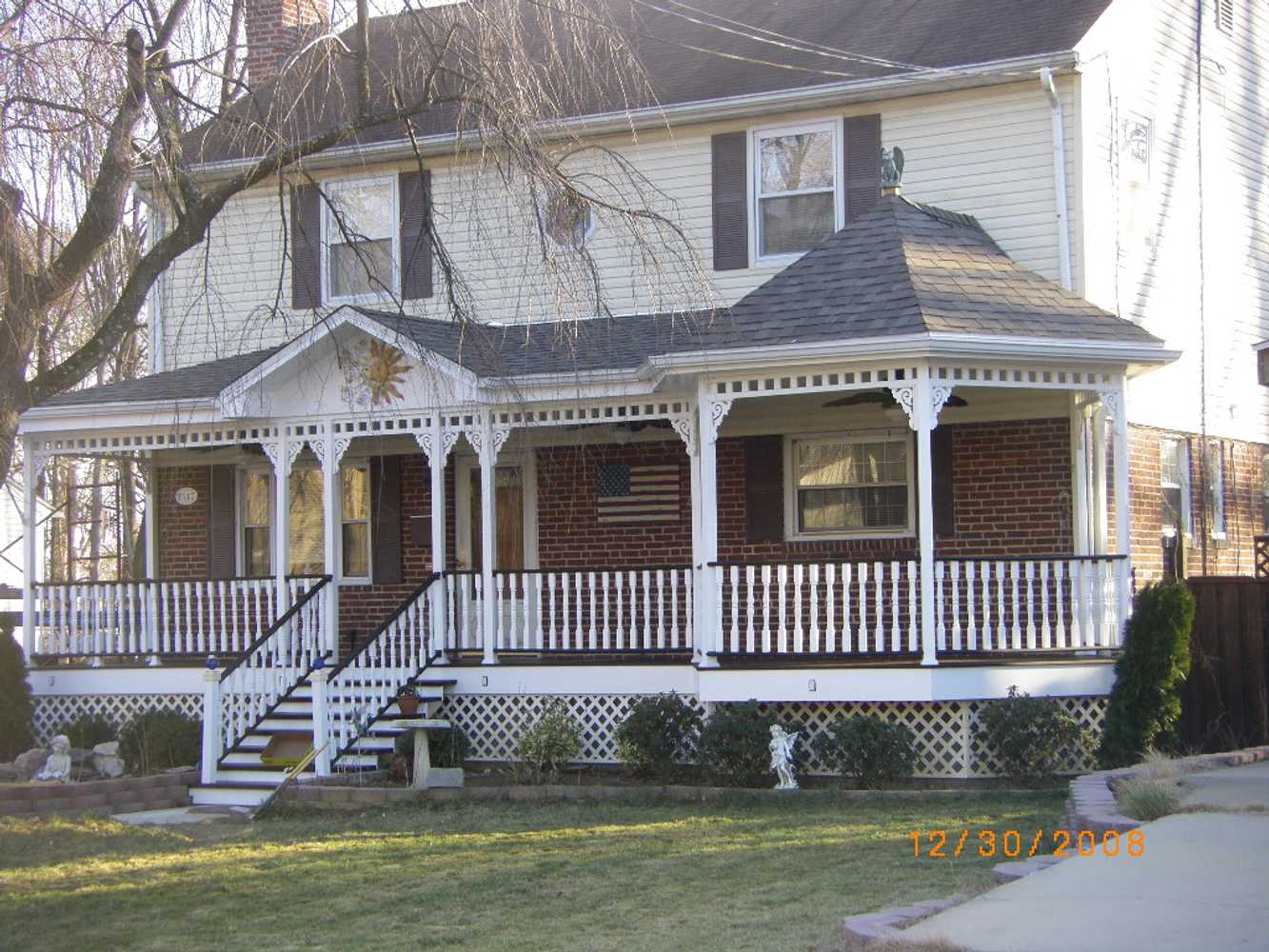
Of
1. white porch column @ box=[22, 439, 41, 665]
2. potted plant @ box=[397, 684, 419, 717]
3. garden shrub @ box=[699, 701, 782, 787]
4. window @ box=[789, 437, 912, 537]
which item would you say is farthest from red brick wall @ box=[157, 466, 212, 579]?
garden shrub @ box=[699, 701, 782, 787]

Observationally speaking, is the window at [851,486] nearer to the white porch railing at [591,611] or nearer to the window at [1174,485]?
the white porch railing at [591,611]

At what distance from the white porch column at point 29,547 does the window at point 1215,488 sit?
1271cm

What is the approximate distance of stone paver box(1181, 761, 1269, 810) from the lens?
30.6 ft

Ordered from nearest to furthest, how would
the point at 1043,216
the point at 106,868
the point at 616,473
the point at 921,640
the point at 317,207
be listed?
1. the point at 106,868
2. the point at 921,640
3. the point at 1043,216
4. the point at 616,473
5. the point at 317,207

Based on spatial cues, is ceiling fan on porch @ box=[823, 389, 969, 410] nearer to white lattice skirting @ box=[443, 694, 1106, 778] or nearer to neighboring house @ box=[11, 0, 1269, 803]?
neighboring house @ box=[11, 0, 1269, 803]

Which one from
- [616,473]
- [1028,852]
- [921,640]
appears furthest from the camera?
[616,473]

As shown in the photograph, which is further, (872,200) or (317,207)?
(317,207)

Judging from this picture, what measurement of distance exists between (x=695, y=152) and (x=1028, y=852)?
384 inches

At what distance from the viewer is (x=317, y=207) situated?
19.1 metres

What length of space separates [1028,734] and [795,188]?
21.6 ft

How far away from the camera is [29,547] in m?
17.4

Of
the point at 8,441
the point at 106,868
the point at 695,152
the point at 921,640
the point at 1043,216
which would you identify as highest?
the point at 695,152

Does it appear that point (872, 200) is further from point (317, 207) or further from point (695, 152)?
point (317, 207)

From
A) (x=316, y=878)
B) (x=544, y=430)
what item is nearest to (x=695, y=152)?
(x=544, y=430)
